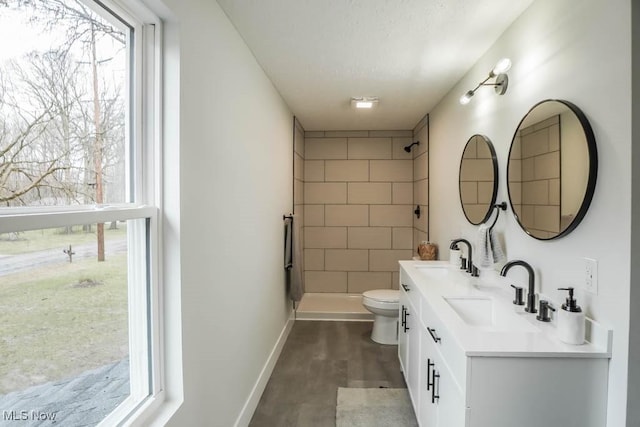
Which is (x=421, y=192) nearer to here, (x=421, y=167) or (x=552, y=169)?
(x=421, y=167)

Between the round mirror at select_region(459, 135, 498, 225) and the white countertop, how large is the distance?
506 mm

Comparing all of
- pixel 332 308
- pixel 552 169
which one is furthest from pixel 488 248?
pixel 332 308

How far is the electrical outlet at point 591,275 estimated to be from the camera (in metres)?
1.22

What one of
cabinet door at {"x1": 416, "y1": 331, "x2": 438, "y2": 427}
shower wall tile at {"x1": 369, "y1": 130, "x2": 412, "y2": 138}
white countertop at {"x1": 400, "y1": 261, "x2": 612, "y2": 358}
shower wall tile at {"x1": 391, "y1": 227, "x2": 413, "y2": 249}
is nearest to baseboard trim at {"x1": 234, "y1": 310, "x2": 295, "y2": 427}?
cabinet door at {"x1": 416, "y1": 331, "x2": 438, "y2": 427}

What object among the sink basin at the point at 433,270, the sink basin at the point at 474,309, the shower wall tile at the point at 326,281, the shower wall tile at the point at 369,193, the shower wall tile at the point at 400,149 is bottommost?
the shower wall tile at the point at 326,281

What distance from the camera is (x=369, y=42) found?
80.3 inches

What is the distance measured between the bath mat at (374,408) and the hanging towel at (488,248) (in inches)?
43.2

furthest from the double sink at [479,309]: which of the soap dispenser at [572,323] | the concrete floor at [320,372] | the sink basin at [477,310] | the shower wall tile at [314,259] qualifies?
the shower wall tile at [314,259]

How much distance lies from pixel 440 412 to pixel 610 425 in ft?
1.97

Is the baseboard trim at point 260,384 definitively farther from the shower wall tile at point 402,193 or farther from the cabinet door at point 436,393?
the shower wall tile at point 402,193

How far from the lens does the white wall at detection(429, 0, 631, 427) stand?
110 cm

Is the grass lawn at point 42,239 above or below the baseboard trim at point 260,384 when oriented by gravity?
above

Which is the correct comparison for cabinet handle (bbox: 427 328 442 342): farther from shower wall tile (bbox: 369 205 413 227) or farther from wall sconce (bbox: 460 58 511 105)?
shower wall tile (bbox: 369 205 413 227)

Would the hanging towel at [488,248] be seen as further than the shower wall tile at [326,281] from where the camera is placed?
No
